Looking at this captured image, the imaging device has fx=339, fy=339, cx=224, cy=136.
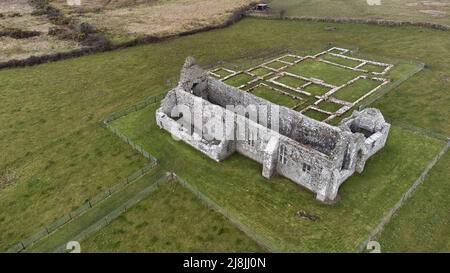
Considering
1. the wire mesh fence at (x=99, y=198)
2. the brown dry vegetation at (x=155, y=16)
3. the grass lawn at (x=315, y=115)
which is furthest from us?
the brown dry vegetation at (x=155, y=16)

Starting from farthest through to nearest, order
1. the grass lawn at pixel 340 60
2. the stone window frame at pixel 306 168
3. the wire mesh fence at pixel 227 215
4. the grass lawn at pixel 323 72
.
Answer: the grass lawn at pixel 340 60 → the grass lawn at pixel 323 72 → the stone window frame at pixel 306 168 → the wire mesh fence at pixel 227 215

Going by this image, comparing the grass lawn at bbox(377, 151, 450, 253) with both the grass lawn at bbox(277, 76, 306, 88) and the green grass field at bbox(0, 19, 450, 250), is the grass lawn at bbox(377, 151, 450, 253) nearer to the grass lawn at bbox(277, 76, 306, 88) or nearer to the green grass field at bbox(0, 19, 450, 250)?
the green grass field at bbox(0, 19, 450, 250)

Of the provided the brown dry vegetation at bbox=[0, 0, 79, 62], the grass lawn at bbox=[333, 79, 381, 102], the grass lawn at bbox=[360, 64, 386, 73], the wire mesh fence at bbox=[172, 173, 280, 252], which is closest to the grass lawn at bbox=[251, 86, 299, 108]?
the grass lawn at bbox=[333, 79, 381, 102]

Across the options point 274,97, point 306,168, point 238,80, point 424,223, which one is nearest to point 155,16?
point 238,80

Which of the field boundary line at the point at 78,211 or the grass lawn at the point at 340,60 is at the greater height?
the grass lawn at the point at 340,60

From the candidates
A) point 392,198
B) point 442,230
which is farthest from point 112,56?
point 442,230

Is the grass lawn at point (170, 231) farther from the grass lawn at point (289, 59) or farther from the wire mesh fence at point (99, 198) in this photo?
the grass lawn at point (289, 59)

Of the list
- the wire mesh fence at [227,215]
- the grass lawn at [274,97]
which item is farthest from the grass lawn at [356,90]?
the wire mesh fence at [227,215]
